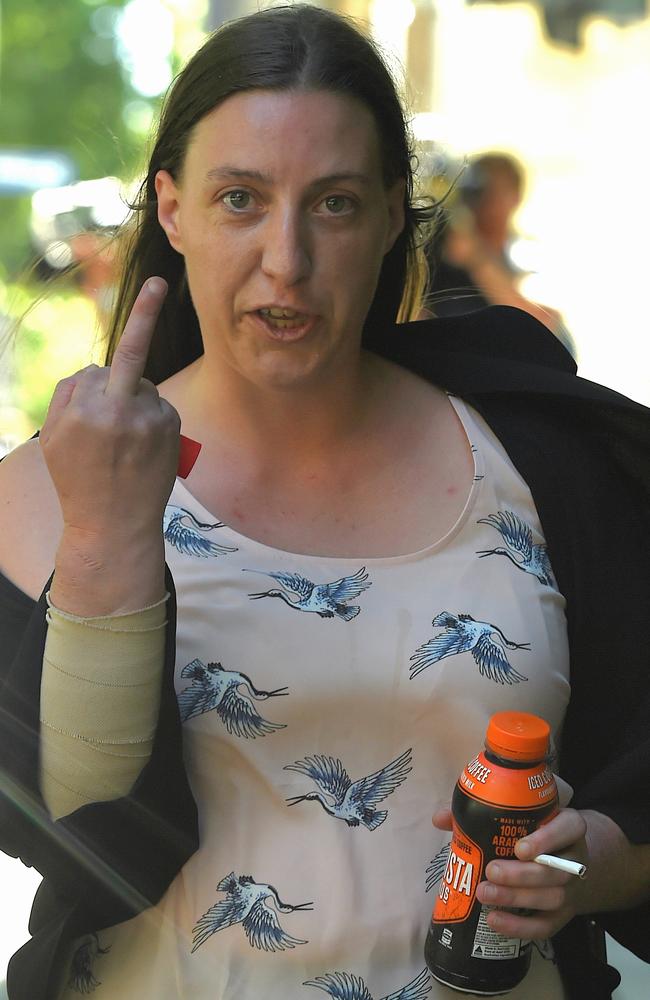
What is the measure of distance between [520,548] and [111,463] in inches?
26.0

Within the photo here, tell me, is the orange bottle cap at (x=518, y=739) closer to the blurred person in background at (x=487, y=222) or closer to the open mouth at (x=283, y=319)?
the open mouth at (x=283, y=319)

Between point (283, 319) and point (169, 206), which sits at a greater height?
point (169, 206)

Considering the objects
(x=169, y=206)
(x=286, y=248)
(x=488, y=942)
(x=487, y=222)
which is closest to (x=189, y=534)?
(x=286, y=248)

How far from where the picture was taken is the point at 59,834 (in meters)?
1.70

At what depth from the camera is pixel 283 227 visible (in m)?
1.84

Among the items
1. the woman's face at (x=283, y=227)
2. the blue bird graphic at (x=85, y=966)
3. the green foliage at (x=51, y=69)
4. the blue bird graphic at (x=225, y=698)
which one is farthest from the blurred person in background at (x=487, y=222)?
the green foliage at (x=51, y=69)

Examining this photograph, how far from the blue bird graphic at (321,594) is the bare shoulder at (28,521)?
27 cm

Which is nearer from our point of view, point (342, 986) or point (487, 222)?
point (342, 986)

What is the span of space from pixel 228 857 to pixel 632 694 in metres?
0.65

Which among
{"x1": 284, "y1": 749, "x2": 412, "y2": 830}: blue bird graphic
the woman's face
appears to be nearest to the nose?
the woman's face

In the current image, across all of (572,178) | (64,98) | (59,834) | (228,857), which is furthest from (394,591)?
(64,98)

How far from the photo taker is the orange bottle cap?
1562mm

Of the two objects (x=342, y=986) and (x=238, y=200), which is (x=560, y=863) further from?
(x=238, y=200)

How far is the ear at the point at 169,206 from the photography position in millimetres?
2035
